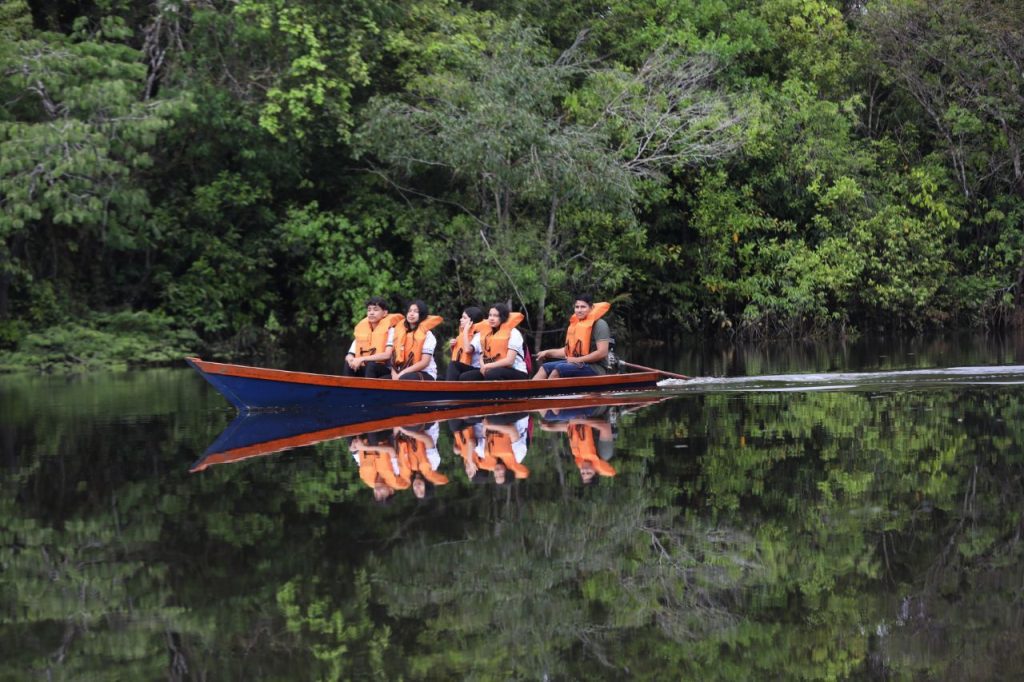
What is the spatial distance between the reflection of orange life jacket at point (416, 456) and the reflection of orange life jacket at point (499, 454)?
1.39ft

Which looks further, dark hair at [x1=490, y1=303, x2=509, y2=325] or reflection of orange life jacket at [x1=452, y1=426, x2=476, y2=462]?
dark hair at [x1=490, y1=303, x2=509, y2=325]

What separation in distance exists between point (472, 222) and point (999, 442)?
596 inches

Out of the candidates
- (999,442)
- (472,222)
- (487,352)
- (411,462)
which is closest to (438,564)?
(411,462)

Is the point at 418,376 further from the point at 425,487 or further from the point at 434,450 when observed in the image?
the point at 425,487

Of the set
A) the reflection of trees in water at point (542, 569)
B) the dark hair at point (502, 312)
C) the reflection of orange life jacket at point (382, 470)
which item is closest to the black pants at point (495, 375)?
the dark hair at point (502, 312)

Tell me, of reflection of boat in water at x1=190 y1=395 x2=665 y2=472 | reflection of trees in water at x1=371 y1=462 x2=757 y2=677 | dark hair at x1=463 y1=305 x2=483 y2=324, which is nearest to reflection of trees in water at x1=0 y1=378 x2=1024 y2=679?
reflection of trees in water at x1=371 y1=462 x2=757 y2=677

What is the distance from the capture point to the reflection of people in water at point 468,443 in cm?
978

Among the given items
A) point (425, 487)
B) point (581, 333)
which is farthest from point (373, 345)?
point (425, 487)

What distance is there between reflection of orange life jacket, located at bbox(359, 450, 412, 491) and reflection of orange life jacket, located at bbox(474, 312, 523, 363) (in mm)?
4942

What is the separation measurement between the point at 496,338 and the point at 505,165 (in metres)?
7.73

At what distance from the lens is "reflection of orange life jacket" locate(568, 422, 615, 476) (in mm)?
9984

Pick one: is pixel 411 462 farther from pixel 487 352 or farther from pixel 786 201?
pixel 786 201

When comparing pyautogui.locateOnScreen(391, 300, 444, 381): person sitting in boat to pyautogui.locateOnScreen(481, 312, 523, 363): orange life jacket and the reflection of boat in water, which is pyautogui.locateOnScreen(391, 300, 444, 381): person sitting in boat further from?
pyautogui.locateOnScreen(481, 312, 523, 363): orange life jacket

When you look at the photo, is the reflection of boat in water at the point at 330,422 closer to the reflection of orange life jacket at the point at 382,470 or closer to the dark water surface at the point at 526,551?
the dark water surface at the point at 526,551
